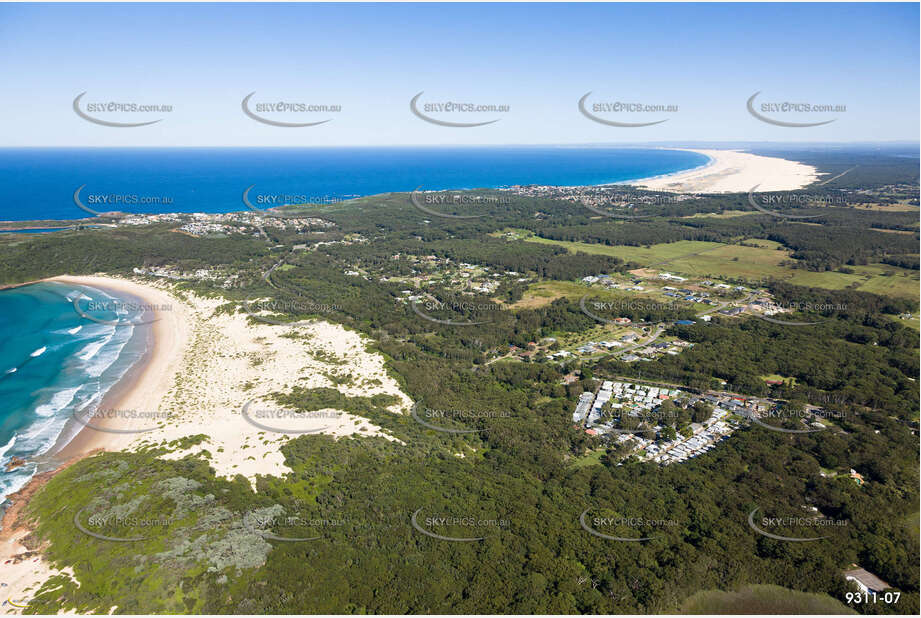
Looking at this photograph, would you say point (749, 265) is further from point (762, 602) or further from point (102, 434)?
point (102, 434)

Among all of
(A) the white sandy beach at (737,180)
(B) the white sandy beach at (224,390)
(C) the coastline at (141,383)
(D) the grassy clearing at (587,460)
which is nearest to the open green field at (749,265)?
(D) the grassy clearing at (587,460)

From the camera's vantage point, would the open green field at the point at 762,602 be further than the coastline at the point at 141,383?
No

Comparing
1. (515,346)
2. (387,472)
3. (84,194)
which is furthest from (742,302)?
(84,194)

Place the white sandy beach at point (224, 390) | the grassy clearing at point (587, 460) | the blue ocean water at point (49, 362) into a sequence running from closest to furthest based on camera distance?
the white sandy beach at point (224, 390)
the grassy clearing at point (587, 460)
the blue ocean water at point (49, 362)

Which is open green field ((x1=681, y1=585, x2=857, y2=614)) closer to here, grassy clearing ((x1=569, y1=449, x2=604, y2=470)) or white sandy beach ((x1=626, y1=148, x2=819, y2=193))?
grassy clearing ((x1=569, y1=449, x2=604, y2=470))

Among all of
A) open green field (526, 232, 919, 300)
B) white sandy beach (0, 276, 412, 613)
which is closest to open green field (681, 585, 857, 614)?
white sandy beach (0, 276, 412, 613)

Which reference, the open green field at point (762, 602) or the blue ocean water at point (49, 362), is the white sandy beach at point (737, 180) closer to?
the open green field at point (762, 602)

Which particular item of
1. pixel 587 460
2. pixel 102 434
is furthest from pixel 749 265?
pixel 102 434
